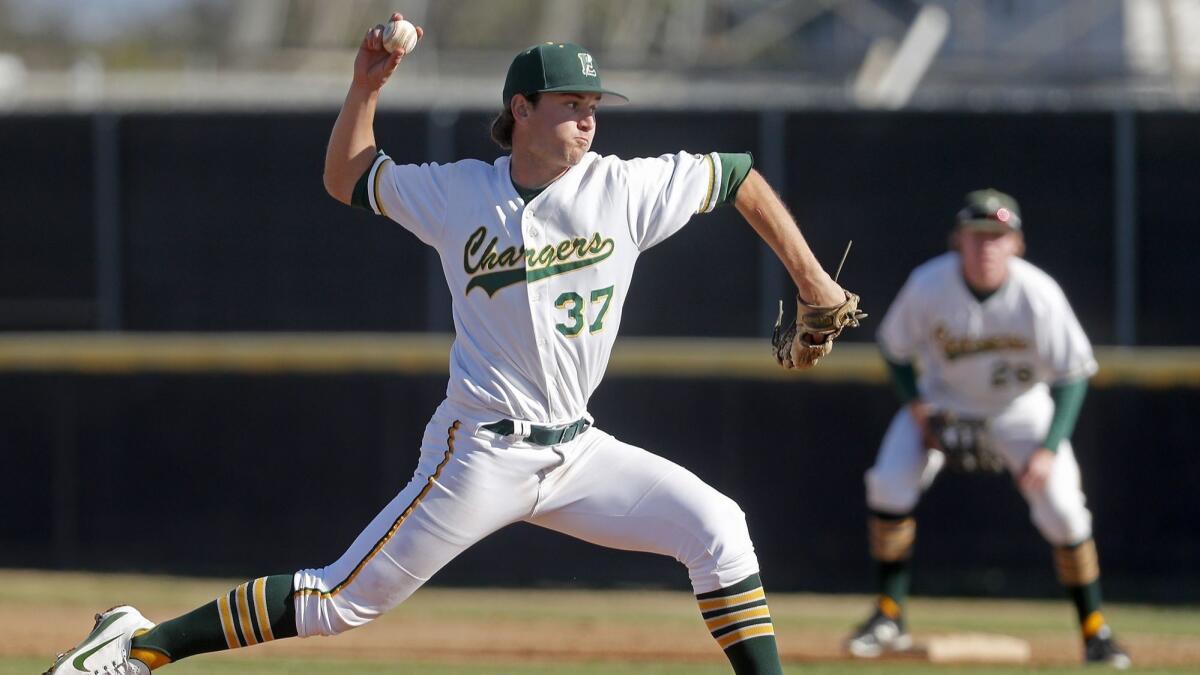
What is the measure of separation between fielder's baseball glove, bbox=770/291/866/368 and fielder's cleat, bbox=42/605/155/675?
1.96 m

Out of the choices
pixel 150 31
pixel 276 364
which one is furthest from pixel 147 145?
pixel 150 31

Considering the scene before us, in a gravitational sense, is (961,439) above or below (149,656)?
above

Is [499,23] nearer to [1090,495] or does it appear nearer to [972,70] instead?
Answer: [972,70]

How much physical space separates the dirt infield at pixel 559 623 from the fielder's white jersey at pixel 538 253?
2974 mm

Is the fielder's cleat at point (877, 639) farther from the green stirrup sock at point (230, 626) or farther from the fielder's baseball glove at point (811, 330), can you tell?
the green stirrup sock at point (230, 626)

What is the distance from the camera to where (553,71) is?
4.82 meters

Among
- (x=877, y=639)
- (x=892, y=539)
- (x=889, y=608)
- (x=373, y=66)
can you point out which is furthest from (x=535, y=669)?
(x=373, y=66)

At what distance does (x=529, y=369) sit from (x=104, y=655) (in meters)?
1.42

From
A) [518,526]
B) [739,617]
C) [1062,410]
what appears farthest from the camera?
[518,526]

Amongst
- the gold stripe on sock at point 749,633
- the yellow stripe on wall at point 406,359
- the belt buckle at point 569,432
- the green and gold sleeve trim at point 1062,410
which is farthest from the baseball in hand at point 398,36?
the yellow stripe on wall at point 406,359

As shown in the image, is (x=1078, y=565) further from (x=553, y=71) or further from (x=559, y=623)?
(x=553, y=71)

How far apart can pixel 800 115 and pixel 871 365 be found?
213 centimetres

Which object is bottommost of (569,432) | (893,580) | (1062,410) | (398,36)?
(893,580)

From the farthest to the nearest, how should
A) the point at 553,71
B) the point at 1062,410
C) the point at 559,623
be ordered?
the point at 559,623 → the point at 1062,410 → the point at 553,71
